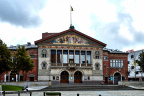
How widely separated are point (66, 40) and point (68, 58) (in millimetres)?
5045

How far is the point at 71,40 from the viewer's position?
6919cm

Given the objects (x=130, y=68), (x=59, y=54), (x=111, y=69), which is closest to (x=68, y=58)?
(x=59, y=54)

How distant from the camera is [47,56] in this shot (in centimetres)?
6775

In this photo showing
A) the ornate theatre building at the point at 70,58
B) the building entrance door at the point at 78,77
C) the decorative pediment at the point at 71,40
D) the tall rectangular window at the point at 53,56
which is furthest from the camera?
the building entrance door at the point at 78,77

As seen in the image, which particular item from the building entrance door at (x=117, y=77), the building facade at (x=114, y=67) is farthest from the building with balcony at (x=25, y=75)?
the building entrance door at (x=117, y=77)

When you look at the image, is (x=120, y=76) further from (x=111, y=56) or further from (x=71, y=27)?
(x=71, y=27)

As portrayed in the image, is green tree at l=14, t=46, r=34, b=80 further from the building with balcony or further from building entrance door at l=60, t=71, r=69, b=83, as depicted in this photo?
building entrance door at l=60, t=71, r=69, b=83

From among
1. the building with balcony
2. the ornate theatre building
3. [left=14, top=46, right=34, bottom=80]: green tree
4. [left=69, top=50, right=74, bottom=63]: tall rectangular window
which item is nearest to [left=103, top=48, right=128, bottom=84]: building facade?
the ornate theatre building

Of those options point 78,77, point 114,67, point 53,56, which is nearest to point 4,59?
point 53,56

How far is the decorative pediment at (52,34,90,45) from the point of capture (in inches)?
2687

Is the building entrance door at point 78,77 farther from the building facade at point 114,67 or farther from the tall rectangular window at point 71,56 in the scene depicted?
the building facade at point 114,67

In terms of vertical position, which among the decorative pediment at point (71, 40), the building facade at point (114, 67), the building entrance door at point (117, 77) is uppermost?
the decorative pediment at point (71, 40)

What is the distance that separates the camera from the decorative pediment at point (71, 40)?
224 feet

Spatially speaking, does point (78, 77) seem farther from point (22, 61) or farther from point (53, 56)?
point (22, 61)
